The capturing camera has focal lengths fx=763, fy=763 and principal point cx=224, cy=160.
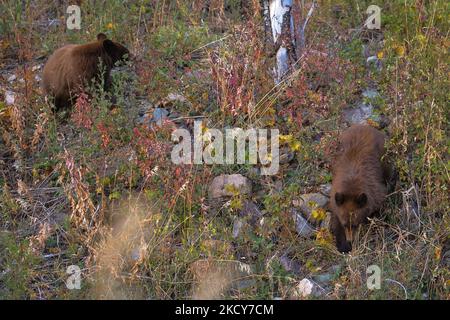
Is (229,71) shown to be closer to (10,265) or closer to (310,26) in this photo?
(310,26)

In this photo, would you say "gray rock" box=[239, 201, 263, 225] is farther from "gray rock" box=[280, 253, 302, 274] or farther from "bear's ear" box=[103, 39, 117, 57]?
"bear's ear" box=[103, 39, 117, 57]

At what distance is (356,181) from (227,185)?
1.23 m

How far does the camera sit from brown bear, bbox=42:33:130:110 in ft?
28.8

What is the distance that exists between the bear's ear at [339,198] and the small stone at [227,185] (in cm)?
91

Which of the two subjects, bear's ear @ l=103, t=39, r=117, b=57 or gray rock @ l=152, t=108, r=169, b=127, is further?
bear's ear @ l=103, t=39, r=117, b=57

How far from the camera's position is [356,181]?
7.21 metres

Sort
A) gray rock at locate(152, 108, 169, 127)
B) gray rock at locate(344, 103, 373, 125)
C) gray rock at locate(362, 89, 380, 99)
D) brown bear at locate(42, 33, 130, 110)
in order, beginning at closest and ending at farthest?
gray rock at locate(344, 103, 373, 125) → gray rock at locate(152, 108, 169, 127) → gray rock at locate(362, 89, 380, 99) → brown bear at locate(42, 33, 130, 110)

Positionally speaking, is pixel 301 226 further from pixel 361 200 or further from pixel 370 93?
pixel 370 93

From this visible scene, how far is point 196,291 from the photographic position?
6.46m

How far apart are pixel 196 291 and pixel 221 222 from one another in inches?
35.2

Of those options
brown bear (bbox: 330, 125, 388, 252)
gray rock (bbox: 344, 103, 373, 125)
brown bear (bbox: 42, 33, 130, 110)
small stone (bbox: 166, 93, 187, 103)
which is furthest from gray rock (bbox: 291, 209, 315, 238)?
brown bear (bbox: 42, 33, 130, 110)

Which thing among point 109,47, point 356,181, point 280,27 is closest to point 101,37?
point 109,47

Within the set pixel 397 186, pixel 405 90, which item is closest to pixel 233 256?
pixel 397 186

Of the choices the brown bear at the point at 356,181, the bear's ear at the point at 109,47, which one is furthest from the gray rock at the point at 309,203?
the bear's ear at the point at 109,47
